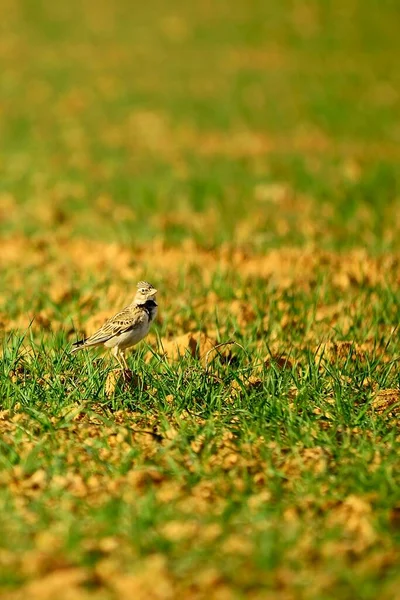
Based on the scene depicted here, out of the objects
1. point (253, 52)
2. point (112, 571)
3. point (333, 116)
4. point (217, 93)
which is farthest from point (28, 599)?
point (253, 52)

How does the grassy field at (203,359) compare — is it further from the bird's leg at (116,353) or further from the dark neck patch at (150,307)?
the dark neck patch at (150,307)

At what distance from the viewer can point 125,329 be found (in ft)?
19.6

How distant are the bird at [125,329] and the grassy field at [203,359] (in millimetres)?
122

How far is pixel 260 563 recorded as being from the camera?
12.8 feet

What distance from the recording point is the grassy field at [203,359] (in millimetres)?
4023

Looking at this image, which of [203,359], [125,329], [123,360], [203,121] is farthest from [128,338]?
[203,121]

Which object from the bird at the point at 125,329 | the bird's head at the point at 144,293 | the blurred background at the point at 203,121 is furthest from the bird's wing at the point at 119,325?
the blurred background at the point at 203,121

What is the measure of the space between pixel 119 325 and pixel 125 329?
0.05 meters

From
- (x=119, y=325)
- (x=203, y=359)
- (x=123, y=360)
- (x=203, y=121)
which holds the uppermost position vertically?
(x=119, y=325)

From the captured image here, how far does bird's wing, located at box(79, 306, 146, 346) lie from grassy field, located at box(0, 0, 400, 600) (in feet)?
0.46

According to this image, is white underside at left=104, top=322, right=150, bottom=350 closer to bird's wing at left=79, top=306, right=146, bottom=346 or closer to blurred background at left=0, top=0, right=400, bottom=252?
bird's wing at left=79, top=306, right=146, bottom=346

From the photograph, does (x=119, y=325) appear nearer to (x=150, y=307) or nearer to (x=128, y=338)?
(x=128, y=338)

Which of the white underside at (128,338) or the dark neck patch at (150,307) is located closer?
the white underside at (128,338)

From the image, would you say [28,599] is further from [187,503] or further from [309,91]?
[309,91]
